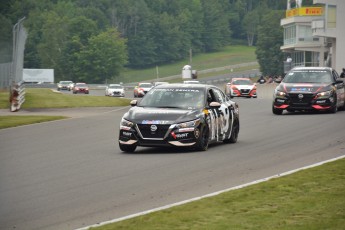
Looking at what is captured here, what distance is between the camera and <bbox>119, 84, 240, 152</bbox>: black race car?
59.1 ft

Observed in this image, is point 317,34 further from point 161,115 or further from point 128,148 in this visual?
point 161,115

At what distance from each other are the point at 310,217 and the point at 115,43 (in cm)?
17089

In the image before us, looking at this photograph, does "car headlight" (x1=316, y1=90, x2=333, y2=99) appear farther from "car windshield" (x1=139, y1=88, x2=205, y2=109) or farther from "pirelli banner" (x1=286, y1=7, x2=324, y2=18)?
"pirelli banner" (x1=286, y1=7, x2=324, y2=18)

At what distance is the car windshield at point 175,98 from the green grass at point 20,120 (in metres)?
10.6

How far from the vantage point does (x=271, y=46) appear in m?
169

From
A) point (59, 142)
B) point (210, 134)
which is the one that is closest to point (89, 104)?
point (59, 142)

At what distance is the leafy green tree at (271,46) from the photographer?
163m

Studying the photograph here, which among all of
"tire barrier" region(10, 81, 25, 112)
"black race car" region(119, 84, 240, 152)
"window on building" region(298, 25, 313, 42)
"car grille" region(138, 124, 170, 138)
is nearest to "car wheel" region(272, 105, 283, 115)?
"black race car" region(119, 84, 240, 152)

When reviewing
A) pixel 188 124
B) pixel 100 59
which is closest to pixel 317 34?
pixel 188 124

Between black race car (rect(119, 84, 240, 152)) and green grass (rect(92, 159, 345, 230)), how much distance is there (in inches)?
220

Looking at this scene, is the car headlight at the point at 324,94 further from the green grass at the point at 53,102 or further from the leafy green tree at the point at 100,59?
the leafy green tree at the point at 100,59

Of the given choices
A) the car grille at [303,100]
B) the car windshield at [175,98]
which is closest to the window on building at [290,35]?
the car grille at [303,100]

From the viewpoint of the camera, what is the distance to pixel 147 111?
18.4 metres

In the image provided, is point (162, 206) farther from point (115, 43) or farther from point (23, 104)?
point (115, 43)
